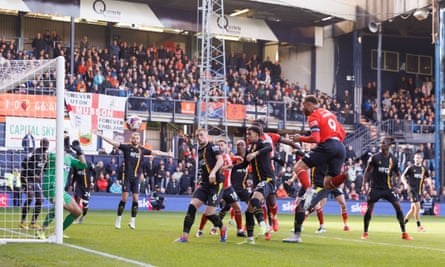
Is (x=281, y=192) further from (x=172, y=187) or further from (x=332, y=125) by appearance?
(x=332, y=125)

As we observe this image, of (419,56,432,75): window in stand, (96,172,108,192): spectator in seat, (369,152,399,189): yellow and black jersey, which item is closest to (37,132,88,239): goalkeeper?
(369,152,399,189): yellow and black jersey

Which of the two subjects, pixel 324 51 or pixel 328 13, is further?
pixel 324 51

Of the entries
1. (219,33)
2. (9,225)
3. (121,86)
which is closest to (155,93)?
(121,86)

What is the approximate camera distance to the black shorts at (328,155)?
551 inches

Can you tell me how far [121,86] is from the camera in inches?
1534

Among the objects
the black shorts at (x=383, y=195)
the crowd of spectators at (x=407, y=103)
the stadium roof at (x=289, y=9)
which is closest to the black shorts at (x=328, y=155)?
the black shorts at (x=383, y=195)

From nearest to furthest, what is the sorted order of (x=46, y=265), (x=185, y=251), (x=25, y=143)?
(x=46, y=265), (x=185, y=251), (x=25, y=143)

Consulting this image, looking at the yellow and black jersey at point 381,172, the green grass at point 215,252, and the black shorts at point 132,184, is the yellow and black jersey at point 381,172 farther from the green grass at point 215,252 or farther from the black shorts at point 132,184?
the black shorts at point 132,184

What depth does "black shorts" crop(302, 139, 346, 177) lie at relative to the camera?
1399cm

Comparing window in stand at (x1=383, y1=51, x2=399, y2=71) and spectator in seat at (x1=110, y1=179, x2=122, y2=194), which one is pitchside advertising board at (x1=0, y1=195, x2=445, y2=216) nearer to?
spectator in seat at (x1=110, y1=179, x2=122, y2=194)

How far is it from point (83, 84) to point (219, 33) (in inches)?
498

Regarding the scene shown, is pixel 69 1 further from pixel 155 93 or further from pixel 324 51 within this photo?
pixel 324 51

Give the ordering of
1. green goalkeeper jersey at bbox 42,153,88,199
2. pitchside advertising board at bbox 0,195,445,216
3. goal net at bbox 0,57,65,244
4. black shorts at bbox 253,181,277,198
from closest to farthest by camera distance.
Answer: goal net at bbox 0,57,65,244
green goalkeeper jersey at bbox 42,153,88,199
black shorts at bbox 253,181,277,198
pitchside advertising board at bbox 0,195,445,216

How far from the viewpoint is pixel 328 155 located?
45.9 ft
